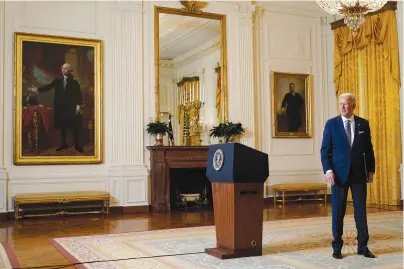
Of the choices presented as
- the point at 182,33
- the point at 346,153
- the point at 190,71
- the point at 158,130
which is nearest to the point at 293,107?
the point at 190,71

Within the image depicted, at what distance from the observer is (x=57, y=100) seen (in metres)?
9.02

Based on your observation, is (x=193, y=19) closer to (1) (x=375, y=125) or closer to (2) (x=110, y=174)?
(2) (x=110, y=174)

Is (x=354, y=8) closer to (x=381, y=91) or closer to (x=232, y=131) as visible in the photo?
(x=381, y=91)

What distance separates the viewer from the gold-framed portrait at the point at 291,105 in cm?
1088

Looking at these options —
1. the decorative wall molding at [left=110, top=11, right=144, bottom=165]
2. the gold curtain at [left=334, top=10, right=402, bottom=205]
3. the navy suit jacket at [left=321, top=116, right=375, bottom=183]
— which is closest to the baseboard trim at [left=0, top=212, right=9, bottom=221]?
the decorative wall molding at [left=110, top=11, right=144, bottom=165]

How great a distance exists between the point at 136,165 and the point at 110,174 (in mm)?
499

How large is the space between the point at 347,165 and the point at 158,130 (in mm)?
5105

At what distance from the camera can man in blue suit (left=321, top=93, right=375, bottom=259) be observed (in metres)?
→ 4.79

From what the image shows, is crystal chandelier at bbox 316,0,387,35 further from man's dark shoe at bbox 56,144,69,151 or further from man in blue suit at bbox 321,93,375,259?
man's dark shoe at bbox 56,144,69,151

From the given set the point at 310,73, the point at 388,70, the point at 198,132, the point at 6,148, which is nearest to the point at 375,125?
the point at 388,70

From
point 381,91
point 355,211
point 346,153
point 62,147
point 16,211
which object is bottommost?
point 16,211

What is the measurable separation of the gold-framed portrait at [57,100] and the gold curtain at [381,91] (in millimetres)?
5137

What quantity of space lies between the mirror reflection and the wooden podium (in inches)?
191

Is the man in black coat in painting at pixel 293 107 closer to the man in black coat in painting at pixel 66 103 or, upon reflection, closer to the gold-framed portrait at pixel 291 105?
the gold-framed portrait at pixel 291 105
